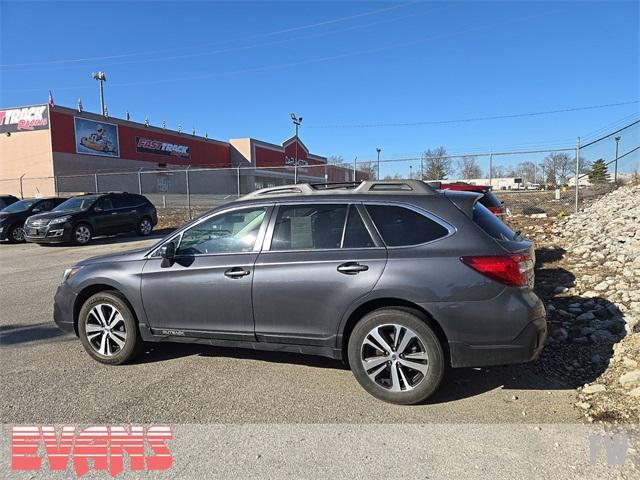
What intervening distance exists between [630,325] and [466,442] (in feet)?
9.08

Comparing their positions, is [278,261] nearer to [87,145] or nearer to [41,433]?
[41,433]

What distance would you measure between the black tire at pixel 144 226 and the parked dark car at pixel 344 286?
1237 cm

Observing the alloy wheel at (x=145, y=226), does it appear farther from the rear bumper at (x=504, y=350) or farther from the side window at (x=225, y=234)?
the rear bumper at (x=504, y=350)

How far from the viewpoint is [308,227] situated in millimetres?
4035

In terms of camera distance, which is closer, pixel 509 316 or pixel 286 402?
pixel 509 316

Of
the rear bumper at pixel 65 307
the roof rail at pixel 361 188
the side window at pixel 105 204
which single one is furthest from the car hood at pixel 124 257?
the side window at pixel 105 204

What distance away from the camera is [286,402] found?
3680mm

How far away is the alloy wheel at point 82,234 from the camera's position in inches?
557

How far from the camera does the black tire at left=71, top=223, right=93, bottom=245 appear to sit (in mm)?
14055

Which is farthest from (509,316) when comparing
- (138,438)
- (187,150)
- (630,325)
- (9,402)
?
(187,150)

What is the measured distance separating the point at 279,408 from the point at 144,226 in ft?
47.2

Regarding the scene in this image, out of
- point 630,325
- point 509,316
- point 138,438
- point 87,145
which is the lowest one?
point 138,438

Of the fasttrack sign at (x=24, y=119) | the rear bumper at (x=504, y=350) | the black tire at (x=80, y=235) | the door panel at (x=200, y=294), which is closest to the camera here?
the rear bumper at (x=504, y=350)

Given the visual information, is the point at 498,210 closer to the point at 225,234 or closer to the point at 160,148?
the point at 225,234
